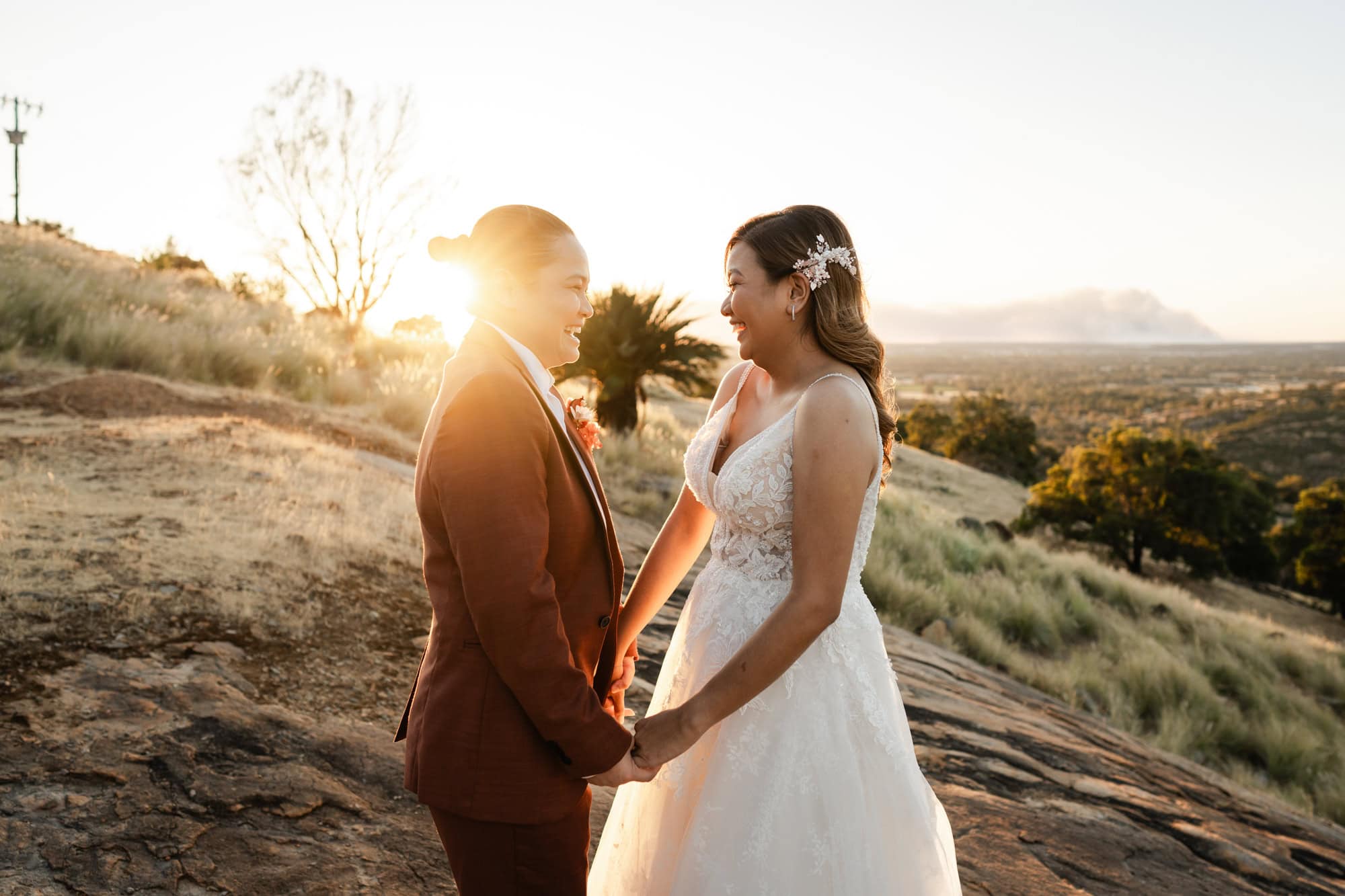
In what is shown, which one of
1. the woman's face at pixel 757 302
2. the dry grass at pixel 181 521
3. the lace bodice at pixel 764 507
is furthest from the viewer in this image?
the dry grass at pixel 181 521

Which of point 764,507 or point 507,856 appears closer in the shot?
point 507,856

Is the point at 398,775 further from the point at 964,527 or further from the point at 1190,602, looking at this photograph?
the point at 1190,602

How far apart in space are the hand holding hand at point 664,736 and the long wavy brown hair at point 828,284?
85 cm

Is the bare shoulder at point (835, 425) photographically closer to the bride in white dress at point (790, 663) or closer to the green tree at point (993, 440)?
the bride in white dress at point (790, 663)

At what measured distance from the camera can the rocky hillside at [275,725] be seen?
8.98 feet

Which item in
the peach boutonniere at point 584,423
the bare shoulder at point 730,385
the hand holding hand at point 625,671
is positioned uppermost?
the bare shoulder at point 730,385

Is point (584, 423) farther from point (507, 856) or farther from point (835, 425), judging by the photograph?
point (507, 856)

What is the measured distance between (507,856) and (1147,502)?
82.4 feet

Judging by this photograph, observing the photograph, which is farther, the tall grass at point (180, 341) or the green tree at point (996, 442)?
the green tree at point (996, 442)

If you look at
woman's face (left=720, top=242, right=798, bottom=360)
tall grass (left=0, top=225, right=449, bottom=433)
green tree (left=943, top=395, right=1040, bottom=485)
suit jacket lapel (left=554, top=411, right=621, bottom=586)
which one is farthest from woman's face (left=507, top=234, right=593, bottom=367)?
green tree (left=943, top=395, right=1040, bottom=485)

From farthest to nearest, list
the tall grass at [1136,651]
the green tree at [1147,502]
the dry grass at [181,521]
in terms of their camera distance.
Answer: the green tree at [1147,502]
the tall grass at [1136,651]
the dry grass at [181,521]

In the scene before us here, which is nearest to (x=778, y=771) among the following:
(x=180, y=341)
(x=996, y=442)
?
(x=180, y=341)

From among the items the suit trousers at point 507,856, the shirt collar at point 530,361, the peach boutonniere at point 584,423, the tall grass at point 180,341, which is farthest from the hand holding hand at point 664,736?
the tall grass at point 180,341

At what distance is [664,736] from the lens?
6.61ft
